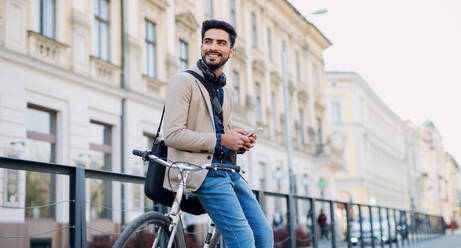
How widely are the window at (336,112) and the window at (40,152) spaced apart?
45580mm

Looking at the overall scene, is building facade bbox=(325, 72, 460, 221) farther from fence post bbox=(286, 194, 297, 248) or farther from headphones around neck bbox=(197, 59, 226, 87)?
headphones around neck bbox=(197, 59, 226, 87)

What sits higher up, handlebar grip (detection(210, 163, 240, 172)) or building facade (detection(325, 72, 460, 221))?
building facade (detection(325, 72, 460, 221))

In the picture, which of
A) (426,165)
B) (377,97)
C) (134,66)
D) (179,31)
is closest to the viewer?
(134,66)

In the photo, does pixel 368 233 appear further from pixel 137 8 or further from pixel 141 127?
pixel 137 8

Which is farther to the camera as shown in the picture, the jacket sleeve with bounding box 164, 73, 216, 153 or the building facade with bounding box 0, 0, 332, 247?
the building facade with bounding box 0, 0, 332, 247


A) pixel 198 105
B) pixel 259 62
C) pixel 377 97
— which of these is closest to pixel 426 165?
pixel 377 97

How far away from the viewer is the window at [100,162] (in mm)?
17453

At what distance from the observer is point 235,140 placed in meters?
3.76

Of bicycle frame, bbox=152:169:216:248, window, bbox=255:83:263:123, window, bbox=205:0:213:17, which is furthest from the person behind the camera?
window, bbox=255:83:263:123

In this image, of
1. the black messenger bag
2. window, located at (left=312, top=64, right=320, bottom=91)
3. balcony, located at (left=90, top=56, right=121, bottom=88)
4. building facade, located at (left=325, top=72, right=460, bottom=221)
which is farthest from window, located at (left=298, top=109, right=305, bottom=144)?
the black messenger bag

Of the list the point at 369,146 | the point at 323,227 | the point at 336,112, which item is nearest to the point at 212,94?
the point at 323,227

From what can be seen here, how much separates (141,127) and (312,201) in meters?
11.1

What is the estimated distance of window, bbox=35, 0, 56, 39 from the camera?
15.9 metres

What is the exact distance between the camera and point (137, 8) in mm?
20219
